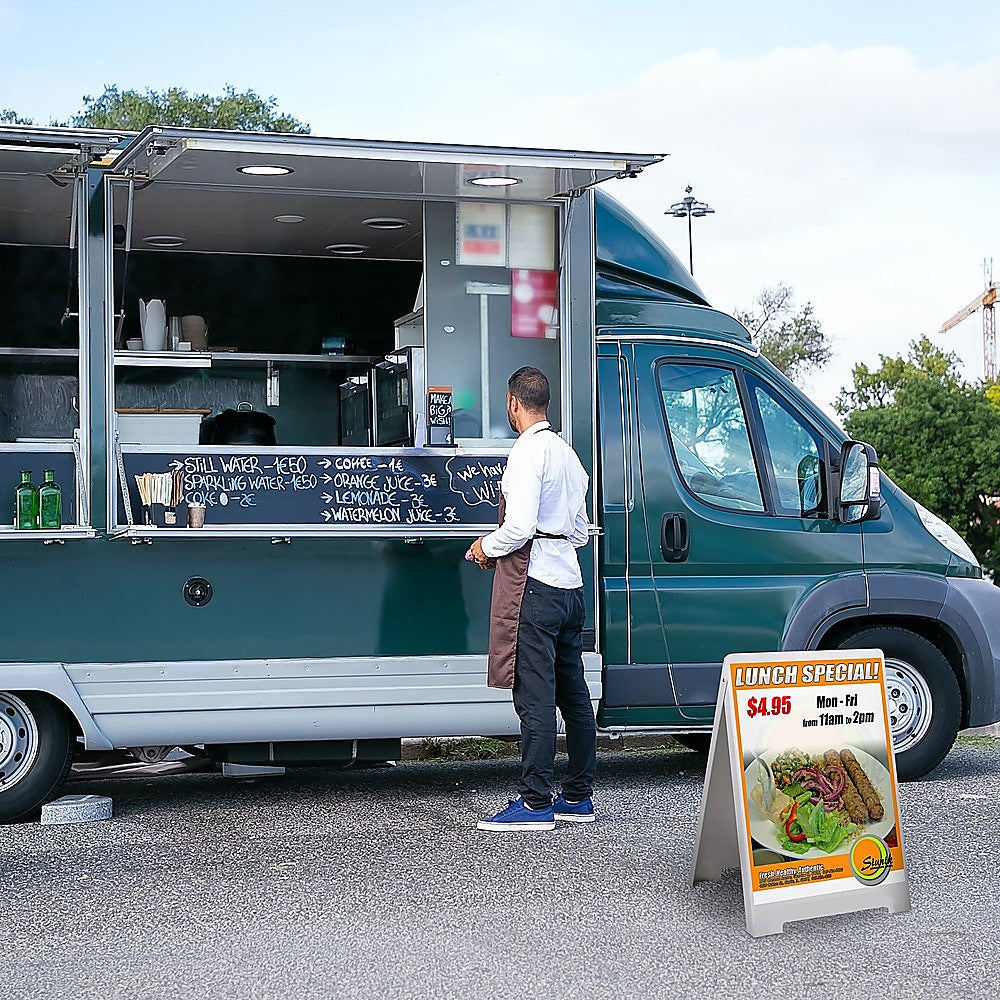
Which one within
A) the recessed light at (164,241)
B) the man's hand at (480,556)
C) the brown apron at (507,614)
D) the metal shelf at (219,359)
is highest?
the recessed light at (164,241)

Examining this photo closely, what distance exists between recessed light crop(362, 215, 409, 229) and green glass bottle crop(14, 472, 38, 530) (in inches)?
101

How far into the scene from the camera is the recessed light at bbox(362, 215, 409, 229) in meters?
7.96

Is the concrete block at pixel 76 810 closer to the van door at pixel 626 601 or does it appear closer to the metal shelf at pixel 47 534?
the metal shelf at pixel 47 534

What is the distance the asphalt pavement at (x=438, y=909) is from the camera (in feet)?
14.3

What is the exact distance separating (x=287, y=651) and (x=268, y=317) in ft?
11.4

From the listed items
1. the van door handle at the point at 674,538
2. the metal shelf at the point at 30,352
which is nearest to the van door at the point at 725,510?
the van door handle at the point at 674,538

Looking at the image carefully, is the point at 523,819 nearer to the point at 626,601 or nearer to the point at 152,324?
the point at 626,601

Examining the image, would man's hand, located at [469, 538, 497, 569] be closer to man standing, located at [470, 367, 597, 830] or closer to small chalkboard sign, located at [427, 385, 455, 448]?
man standing, located at [470, 367, 597, 830]

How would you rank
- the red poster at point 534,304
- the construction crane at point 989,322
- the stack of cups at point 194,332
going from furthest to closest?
the construction crane at point 989,322 → the stack of cups at point 194,332 → the red poster at point 534,304

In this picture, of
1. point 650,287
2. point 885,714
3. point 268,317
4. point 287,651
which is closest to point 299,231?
point 268,317

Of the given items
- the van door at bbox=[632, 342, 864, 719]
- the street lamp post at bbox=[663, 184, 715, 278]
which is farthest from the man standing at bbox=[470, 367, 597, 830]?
the street lamp post at bbox=[663, 184, 715, 278]

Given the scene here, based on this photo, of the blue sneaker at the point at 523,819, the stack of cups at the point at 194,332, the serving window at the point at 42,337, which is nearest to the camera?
the blue sneaker at the point at 523,819

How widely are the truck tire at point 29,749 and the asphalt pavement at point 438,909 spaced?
0.14m

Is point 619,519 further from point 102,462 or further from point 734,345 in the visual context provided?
point 102,462
